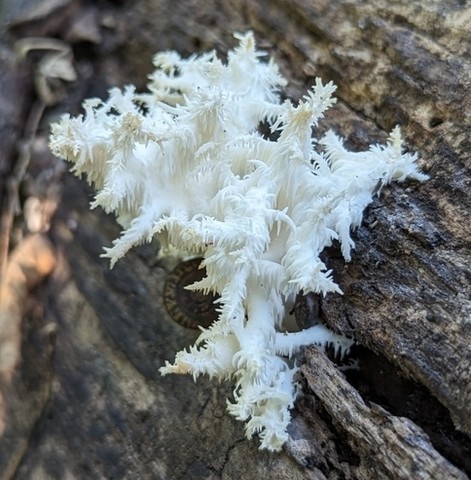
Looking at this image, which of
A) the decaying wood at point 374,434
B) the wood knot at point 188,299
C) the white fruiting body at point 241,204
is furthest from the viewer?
the wood knot at point 188,299

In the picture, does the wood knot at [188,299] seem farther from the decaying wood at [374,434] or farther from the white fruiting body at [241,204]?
the decaying wood at [374,434]

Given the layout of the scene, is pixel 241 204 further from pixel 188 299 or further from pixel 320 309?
pixel 188 299

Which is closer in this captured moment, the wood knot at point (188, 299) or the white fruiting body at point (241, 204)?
the white fruiting body at point (241, 204)

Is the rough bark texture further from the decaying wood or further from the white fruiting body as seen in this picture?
the white fruiting body

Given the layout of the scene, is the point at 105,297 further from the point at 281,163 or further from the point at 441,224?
the point at 441,224

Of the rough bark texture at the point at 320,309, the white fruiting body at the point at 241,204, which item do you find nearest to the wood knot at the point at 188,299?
the rough bark texture at the point at 320,309

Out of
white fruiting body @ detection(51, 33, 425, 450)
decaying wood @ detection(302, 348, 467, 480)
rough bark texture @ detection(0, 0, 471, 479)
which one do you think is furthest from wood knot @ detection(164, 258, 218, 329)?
decaying wood @ detection(302, 348, 467, 480)
